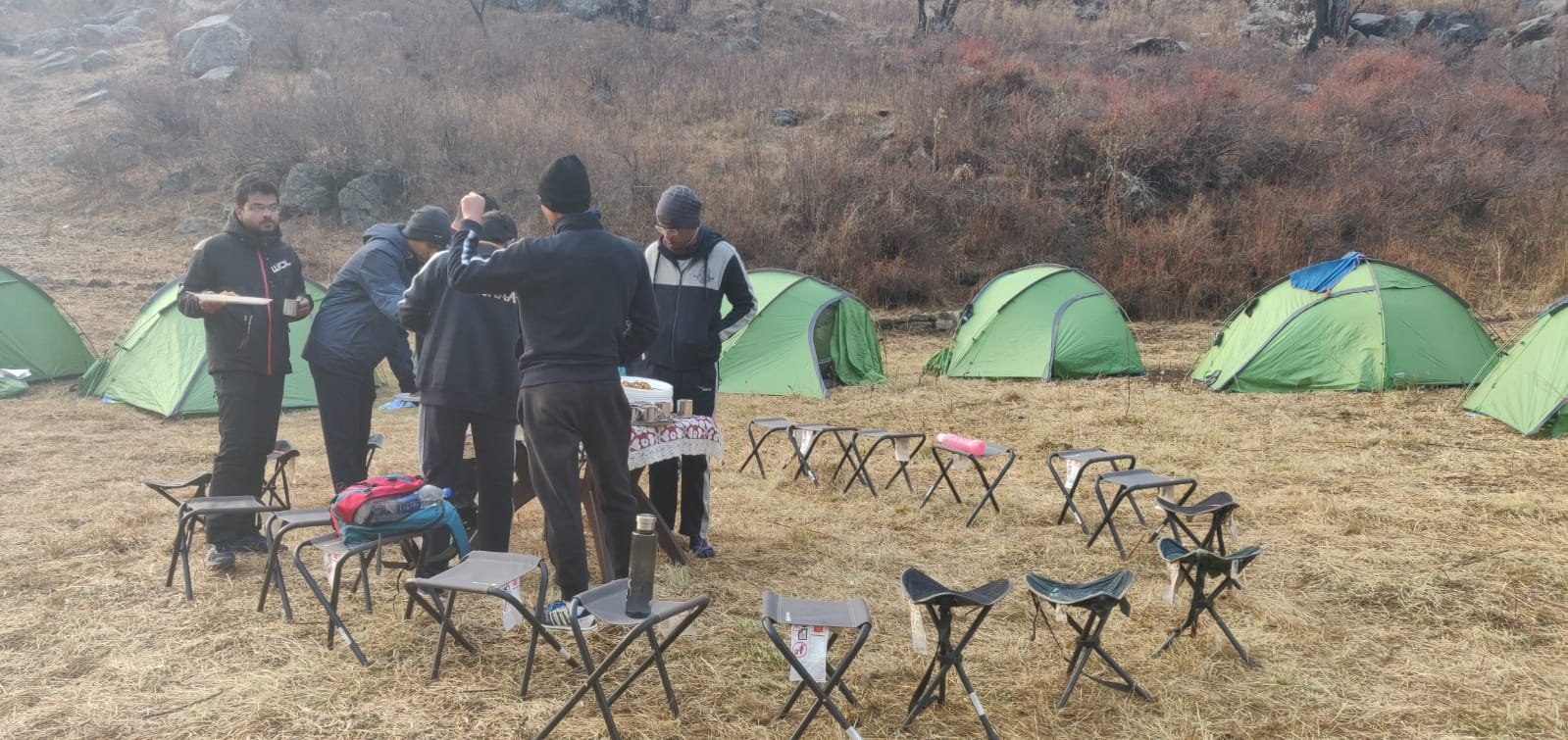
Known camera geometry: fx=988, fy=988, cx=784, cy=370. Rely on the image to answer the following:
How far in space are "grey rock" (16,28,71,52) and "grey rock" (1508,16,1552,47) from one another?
34965 millimetres

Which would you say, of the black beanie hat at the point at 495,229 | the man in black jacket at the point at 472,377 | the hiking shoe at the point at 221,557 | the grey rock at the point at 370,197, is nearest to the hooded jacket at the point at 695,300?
the man in black jacket at the point at 472,377

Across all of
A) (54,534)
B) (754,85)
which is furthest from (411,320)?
(754,85)

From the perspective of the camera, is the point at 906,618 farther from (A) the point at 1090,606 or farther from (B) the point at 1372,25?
(B) the point at 1372,25

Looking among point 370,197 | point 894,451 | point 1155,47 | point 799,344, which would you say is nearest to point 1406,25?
point 1155,47

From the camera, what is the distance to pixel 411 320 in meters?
3.95

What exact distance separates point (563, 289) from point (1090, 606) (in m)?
2.09

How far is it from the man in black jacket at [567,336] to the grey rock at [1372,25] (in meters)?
26.7

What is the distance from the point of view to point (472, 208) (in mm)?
3777

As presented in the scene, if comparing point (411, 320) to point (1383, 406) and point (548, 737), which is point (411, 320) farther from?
point (1383, 406)

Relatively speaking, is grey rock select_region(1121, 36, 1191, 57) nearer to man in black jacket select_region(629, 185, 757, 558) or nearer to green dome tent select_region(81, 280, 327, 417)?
green dome tent select_region(81, 280, 327, 417)

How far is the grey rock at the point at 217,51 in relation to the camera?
827 inches

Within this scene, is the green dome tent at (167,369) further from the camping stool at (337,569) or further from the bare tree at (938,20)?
the bare tree at (938,20)

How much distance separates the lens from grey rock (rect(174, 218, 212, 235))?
15727 mm

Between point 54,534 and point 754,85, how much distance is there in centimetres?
1714
